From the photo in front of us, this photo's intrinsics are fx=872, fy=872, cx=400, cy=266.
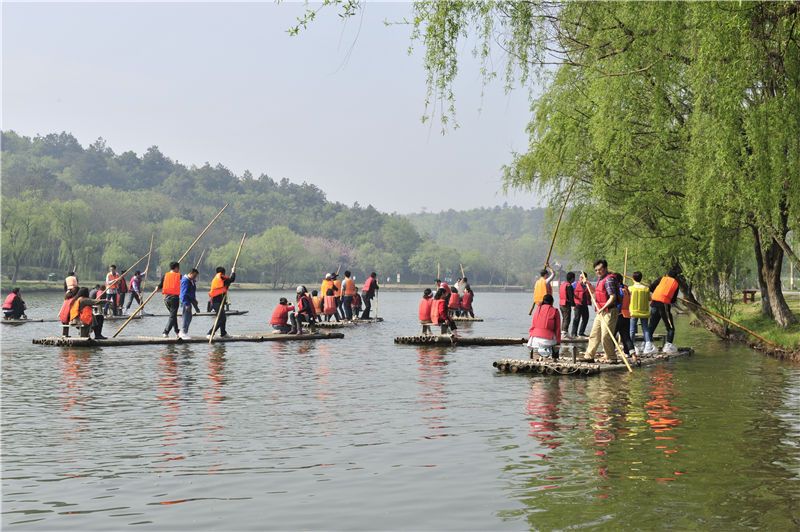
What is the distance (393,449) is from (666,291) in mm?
12703

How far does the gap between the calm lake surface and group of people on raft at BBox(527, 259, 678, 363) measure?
119 centimetres

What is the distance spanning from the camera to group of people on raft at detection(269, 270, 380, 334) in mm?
25734

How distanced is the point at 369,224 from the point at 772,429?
187m

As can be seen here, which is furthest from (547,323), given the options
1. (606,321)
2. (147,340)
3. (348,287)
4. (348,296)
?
(348,296)

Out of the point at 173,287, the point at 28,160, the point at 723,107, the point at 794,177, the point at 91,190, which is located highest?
the point at 28,160

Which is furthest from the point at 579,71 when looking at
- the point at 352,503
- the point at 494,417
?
the point at 352,503

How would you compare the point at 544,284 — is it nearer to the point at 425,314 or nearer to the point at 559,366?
the point at 425,314

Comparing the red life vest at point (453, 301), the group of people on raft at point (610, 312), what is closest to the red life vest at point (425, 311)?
the group of people on raft at point (610, 312)

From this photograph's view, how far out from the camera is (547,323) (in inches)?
692

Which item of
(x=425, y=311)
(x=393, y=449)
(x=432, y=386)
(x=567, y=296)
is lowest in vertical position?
(x=393, y=449)

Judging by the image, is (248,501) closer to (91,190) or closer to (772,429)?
(772,429)

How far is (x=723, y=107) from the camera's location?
675 inches

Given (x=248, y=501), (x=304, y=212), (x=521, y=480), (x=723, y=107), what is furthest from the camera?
(x=304, y=212)

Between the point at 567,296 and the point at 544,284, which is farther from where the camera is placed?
the point at 567,296
